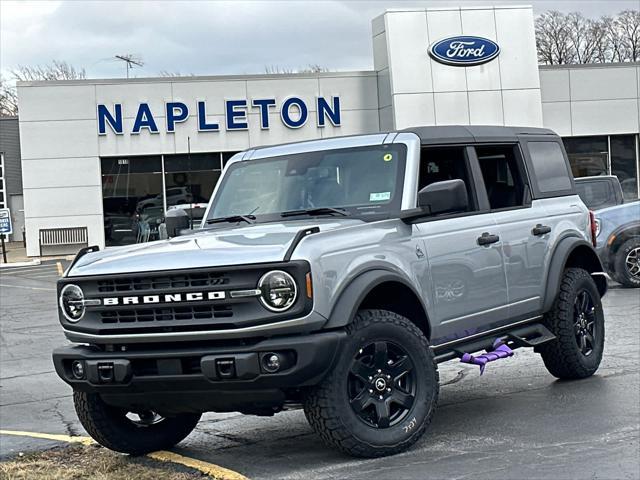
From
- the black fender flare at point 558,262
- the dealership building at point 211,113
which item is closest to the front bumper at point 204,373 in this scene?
the black fender flare at point 558,262

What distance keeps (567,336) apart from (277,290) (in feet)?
11.0

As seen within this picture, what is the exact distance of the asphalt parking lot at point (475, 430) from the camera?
573 cm

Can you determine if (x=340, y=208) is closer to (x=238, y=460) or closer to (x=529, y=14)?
(x=238, y=460)

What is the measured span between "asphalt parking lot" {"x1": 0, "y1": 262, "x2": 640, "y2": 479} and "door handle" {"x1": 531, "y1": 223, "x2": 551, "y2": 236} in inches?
49.7

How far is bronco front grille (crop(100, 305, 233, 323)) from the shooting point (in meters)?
5.62

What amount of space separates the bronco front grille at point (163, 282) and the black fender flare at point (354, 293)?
649 mm

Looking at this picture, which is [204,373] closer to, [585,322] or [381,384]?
[381,384]

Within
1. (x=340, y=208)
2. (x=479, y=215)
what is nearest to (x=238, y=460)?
(x=340, y=208)

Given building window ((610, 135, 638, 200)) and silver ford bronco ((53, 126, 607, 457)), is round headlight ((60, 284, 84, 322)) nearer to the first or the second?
silver ford bronco ((53, 126, 607, 457))

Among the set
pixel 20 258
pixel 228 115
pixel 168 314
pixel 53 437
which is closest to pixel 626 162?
pixel 228 115

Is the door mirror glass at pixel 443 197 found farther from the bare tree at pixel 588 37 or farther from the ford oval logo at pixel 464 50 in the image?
→ the bare tree at pixel 588 37

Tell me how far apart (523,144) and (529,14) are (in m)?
26.5

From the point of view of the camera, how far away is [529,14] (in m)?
33.2

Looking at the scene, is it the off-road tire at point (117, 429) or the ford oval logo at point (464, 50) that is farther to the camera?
the ford oval logo at point (464, 50)
